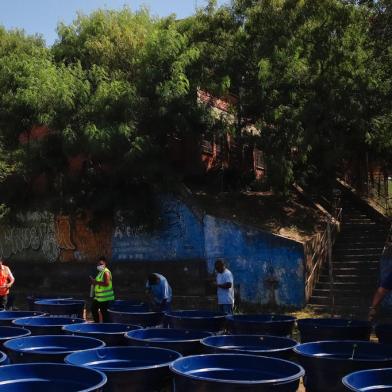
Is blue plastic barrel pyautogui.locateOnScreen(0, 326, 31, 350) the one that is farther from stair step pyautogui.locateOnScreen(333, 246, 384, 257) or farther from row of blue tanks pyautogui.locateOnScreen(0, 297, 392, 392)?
stair step pyautogui.locateOnScreen(333, 246, 384, 257)

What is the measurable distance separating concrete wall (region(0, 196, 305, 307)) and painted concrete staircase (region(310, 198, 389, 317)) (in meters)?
0.88

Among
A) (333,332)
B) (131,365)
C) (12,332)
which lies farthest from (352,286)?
(131,365)

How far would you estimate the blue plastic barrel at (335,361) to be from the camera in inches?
225

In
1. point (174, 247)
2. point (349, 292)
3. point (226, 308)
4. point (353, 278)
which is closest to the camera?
point (226, 308)

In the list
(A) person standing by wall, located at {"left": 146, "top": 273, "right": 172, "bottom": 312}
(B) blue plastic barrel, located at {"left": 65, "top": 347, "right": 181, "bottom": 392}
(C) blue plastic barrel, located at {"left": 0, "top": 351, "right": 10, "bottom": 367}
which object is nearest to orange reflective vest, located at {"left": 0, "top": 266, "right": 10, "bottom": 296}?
(A) person standing by wall, located at {"left": 146, "top": 273, "right": 172, "bottom": 312}

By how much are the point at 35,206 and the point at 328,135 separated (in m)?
11.2

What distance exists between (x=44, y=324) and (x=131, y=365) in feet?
10.0

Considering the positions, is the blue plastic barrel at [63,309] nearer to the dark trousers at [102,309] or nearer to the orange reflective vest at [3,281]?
the dark trousers at [102,309]

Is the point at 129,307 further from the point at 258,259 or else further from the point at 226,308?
the point at 258,259

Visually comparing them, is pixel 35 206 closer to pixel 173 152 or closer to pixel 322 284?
pixel 173 152

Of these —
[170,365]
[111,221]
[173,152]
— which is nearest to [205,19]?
[173,152]

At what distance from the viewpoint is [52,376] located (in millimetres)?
5305

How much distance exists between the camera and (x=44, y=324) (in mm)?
8844

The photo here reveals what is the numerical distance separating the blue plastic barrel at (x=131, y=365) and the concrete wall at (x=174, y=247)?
34.2 ft
